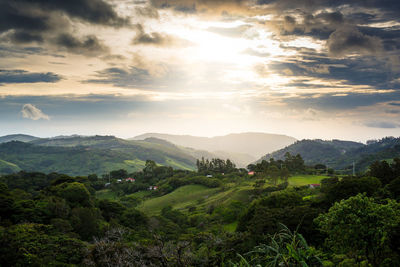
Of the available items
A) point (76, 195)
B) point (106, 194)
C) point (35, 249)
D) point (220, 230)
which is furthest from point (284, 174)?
point (35, 249)

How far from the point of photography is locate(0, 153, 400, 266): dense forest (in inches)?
810

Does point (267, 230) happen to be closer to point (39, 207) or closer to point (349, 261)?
point (349, 261)

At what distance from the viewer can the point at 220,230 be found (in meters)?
63.2

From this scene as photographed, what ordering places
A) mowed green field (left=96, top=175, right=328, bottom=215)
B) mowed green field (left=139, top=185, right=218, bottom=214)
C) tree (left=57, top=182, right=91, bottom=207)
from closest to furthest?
tree (left=57, top=182, right=91, bottom=207), mowed green field (left=96, top=175, right=328, bottom=215), mowed green field (left=139, top=185, right=218, bottom=214)

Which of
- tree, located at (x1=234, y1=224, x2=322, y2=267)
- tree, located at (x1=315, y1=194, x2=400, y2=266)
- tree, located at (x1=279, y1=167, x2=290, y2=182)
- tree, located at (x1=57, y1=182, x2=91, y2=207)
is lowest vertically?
tree, located at (x1=57, y1=182, x2=91, y2=207)

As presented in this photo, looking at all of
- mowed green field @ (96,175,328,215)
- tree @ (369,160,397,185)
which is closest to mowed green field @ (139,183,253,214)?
mowed green field @ (96,175,328,215)

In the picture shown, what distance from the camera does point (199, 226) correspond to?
6969 centimetres

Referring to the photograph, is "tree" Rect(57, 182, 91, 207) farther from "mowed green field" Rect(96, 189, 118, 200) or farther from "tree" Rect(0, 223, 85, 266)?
"mowed green field" Rect(96, 189, 118, 200)

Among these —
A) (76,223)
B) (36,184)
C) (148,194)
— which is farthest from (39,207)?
(148,194)

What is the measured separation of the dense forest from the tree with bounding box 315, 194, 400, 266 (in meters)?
0.07

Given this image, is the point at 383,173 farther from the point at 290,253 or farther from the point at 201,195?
the point at 201,195

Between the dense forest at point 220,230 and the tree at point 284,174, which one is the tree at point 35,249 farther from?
the tree at point 284,174

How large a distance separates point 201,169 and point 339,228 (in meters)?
147

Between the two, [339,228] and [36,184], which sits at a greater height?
[339,228]
